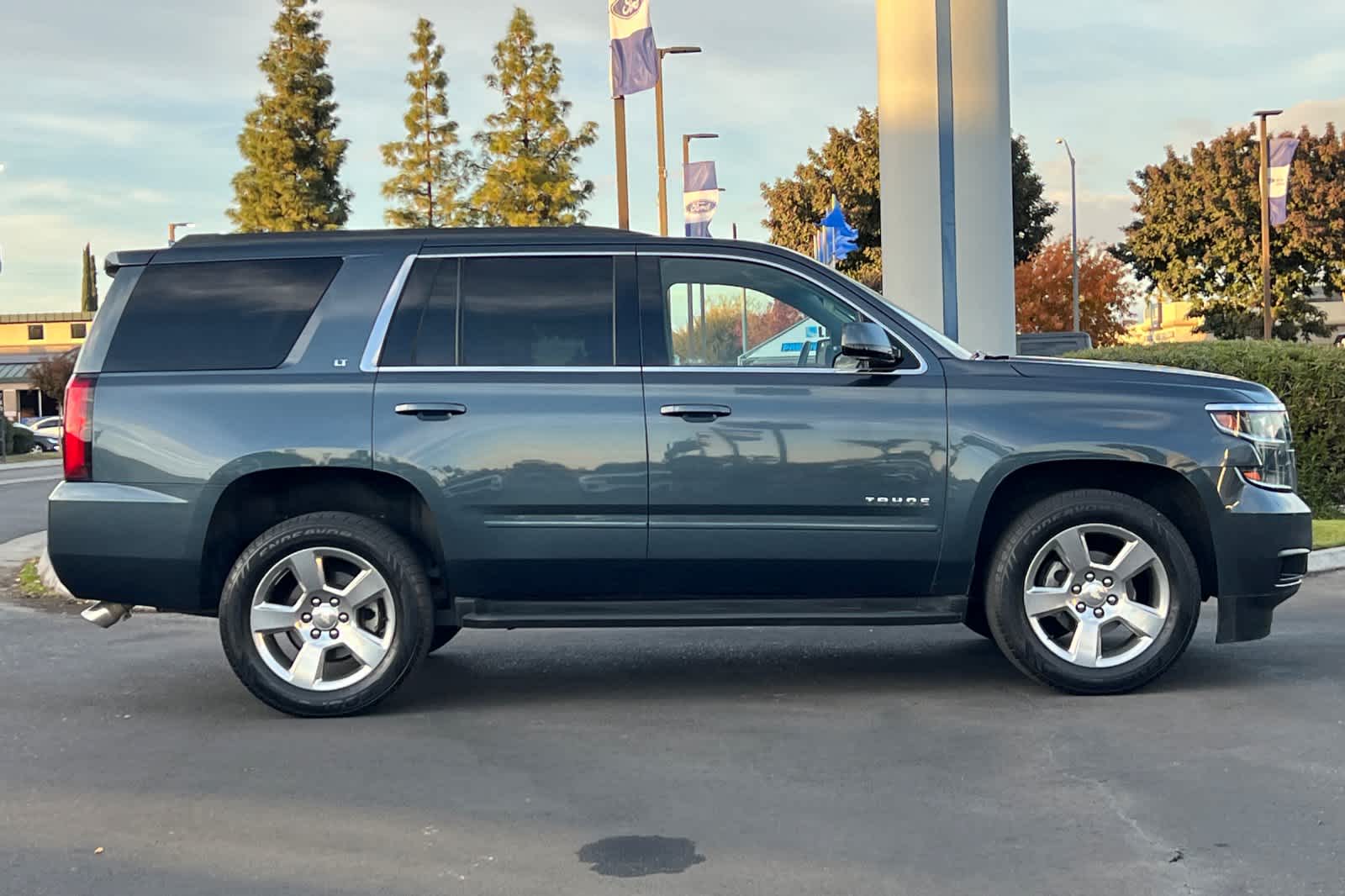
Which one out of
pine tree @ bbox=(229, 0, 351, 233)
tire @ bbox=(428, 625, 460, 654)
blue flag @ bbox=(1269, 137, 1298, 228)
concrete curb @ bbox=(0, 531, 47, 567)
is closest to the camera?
tire @ bbox=(428, 625, 460, 654)

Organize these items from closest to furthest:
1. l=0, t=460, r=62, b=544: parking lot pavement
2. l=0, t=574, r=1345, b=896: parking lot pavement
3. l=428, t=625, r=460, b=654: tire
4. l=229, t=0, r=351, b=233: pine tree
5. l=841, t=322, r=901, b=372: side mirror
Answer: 1. l=0, t=574, r=1345, b=896: parking lot pavement
2. l=841, t=322, r=901, b=372: side mirror
3. l=428, t=625, r=460, b=654: tire
4. l=0, t=460, r=62, b=544: parking lot pavement
5. l=229, t=0, r=351, b=233: pine tree

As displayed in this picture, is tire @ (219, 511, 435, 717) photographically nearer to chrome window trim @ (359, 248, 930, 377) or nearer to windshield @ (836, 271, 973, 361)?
chrome window trim @ (359, 248, 930, 377)

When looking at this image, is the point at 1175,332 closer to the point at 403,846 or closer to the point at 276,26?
the point at 276,26

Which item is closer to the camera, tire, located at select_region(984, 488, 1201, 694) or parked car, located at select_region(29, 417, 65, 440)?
tire, located at select_region(984, 488, 1201, 694)

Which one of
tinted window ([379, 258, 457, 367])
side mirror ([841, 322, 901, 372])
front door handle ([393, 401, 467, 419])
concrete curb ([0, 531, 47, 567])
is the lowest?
concrete curb ([0, 531, 47, 567])

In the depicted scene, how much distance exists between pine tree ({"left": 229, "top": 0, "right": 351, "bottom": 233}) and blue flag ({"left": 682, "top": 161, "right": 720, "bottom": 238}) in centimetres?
2056

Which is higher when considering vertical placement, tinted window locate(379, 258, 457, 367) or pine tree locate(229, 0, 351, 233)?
pine tree locate(229, 0, 351, 233)

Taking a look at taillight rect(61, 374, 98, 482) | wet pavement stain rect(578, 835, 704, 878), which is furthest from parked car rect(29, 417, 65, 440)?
wet pavement stain rect(578, 835, 704, 878)

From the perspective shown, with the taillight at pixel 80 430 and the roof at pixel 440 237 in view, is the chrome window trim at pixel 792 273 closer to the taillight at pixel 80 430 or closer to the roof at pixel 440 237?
the roof at pixel 440 237

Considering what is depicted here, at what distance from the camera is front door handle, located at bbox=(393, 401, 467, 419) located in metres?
6.36

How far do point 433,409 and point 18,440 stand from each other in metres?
49.3

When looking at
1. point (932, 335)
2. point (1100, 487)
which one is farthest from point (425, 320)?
point (1100, 487)

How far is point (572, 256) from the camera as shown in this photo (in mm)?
6613

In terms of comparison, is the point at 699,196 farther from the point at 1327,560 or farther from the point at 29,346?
the point at 29,346
